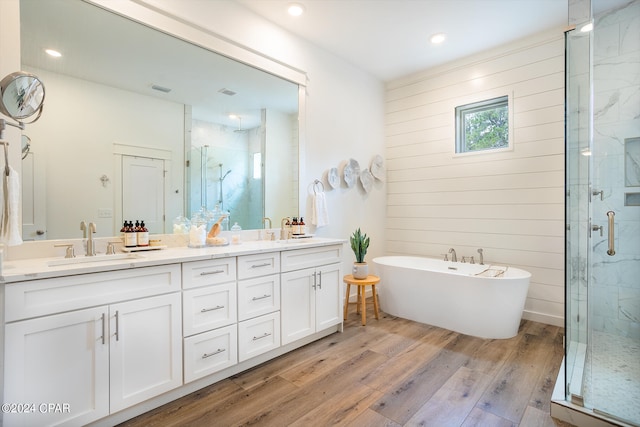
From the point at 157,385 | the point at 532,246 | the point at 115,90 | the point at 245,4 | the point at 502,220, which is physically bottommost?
the point at 157,385

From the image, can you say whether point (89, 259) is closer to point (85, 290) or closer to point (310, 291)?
point (85, 290)

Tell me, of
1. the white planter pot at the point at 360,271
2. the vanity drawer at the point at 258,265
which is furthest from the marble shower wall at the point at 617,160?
the vanity drawer at the point at 258,265

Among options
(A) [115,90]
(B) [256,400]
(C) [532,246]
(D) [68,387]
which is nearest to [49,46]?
(A) [115,90]

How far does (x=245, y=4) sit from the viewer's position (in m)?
2.75

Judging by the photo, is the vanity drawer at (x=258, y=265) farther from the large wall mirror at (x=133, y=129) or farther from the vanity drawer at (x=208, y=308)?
the large wall mirror at (x=133, y=129)

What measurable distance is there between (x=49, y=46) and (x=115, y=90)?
0.37 m

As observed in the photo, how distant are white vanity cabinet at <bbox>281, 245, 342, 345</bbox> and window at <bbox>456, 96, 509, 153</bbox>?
7.10 feet

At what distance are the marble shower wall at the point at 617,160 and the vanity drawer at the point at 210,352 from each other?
2.88 m

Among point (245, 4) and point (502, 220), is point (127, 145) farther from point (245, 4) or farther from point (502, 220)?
point (502, 220)

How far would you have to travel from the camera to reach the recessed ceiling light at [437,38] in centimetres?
323

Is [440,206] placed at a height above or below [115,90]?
below

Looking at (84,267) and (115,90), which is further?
(115,90)

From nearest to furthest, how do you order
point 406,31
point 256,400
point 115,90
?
point 256,400, point 115,90, point 406,31

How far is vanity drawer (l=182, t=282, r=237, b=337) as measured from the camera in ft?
6.23
